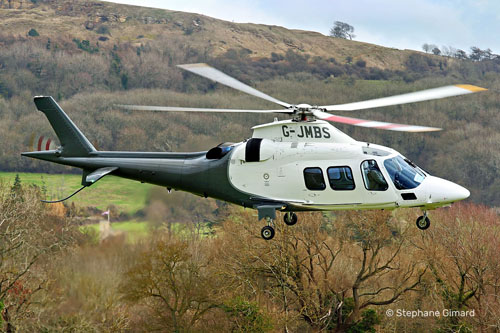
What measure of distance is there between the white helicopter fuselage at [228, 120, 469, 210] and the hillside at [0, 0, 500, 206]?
206ft

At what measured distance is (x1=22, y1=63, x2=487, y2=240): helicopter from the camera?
64.5 ft

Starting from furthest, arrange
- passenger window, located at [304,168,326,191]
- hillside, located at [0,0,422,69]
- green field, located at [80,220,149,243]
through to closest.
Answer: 1. hillside, located at [0,0,422,69]
2. green field, located at [80,220,149,243]
3. passenger window, located at [304,168,326,191]

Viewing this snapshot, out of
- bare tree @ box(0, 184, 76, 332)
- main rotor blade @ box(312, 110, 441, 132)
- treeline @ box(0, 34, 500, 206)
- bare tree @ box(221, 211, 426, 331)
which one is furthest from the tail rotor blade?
treeline @ box(0, 34, 500, 206)

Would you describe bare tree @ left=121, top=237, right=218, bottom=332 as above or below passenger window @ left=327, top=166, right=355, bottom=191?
below

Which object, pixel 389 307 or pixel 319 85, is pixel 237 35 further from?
pixel 389 307

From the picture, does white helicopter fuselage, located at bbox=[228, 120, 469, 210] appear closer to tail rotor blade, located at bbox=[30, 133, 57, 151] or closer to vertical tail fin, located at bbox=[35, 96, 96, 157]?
vertical tail fin, located at bbox=[35, 96, 96, 157]

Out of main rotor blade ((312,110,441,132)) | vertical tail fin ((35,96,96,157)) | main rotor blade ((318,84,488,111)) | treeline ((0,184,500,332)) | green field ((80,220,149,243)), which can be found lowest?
treeline ((0,184,500,332))

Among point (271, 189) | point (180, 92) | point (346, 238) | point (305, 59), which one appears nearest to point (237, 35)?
point (305, 59)

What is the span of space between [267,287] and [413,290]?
10269 millimetres

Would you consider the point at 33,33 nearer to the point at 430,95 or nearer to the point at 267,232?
the point at 267,232

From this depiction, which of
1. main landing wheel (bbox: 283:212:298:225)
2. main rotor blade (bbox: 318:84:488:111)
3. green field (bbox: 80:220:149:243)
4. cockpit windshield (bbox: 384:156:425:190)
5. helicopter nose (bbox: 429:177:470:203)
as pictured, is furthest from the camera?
green field (bbox: 80:220:149:243)

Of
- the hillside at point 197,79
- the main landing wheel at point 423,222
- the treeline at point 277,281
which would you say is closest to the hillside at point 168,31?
the hillside at point 197,79

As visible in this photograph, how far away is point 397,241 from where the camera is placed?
174ft

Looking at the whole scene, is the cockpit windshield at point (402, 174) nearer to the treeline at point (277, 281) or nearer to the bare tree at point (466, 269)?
the treeline at point (277, 281)
